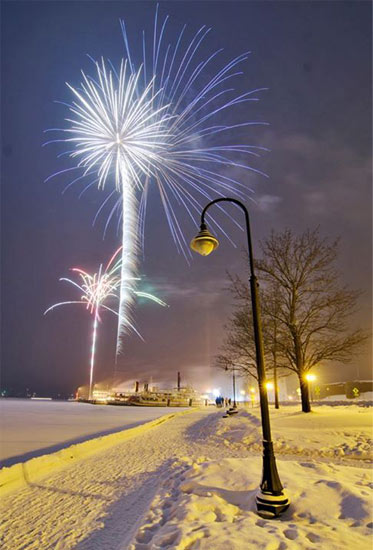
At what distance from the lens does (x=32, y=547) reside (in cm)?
420

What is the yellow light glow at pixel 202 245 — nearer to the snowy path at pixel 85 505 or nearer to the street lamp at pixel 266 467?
the street lamp at pixel 266 467

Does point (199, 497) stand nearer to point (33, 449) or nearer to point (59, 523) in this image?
point (59, 523)

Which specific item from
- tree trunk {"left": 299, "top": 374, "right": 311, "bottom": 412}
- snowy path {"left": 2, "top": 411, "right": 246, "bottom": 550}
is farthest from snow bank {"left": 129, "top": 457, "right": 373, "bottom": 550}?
tree trunk {"left": 299, "top": 374, "right": 311, "bottom": 412}

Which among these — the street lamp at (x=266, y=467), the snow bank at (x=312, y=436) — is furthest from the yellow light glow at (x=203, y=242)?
the snow bank at (x=312, y=436)

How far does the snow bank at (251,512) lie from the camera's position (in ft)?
12.5

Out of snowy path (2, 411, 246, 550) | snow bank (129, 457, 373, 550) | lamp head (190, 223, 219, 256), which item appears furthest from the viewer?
lamp head (190, 223, 219, 256)

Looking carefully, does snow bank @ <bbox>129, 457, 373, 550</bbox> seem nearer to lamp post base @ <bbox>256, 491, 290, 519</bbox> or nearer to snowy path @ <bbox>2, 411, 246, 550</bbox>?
lamp post base @ <bbox>256, 491, 290, 519</bbox>

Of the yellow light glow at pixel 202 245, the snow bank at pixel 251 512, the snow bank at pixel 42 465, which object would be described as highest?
the yellow light glow at pixel 202 245

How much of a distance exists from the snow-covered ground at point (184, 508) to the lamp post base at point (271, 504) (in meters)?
0.13

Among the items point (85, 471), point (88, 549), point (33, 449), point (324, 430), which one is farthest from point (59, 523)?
point (324, 430)

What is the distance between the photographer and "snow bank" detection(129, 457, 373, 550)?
380 cm

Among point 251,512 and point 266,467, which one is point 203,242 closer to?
point 266,467

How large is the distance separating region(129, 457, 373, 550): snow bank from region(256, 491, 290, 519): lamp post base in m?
0.12

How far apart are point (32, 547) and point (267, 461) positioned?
3.81 metres
